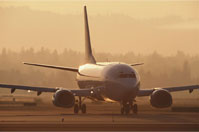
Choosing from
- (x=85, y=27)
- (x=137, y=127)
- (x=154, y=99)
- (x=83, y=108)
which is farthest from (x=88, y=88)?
(x=137, y=127)

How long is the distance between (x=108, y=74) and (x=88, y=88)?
7811mm

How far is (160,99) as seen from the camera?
57.0m

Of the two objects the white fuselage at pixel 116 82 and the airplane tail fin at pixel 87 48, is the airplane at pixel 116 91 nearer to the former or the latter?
the white fuselage at pixel 116 82

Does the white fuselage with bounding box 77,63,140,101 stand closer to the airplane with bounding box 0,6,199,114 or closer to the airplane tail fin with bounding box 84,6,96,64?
the airplane with bounding box 0,6,199,114

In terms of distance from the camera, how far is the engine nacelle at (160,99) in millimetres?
56875

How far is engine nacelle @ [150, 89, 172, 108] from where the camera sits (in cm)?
5688

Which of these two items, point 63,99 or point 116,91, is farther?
point 63,99

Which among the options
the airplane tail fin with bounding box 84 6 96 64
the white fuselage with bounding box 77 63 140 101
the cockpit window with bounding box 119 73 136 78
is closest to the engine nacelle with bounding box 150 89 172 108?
the white fuselage with bounding box 77 63 140 101

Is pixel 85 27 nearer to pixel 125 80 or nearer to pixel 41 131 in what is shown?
pixel 125 80

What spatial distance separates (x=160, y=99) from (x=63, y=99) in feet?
28.7

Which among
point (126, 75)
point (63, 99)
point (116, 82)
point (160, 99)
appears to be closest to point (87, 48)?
point (63, 99)

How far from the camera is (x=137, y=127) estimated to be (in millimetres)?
36688

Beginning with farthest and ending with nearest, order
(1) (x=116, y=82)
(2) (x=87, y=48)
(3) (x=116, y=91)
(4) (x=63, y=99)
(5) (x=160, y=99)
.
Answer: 1. (2) (x=87, y=48)
2. (5) (x=160, y=99)
3. (4) (x=63, y=99)
4. (1) (x=116, y=82)
5. (3) (x=116, y=91)

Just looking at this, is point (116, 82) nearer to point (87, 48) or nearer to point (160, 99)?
point (160, 99)
